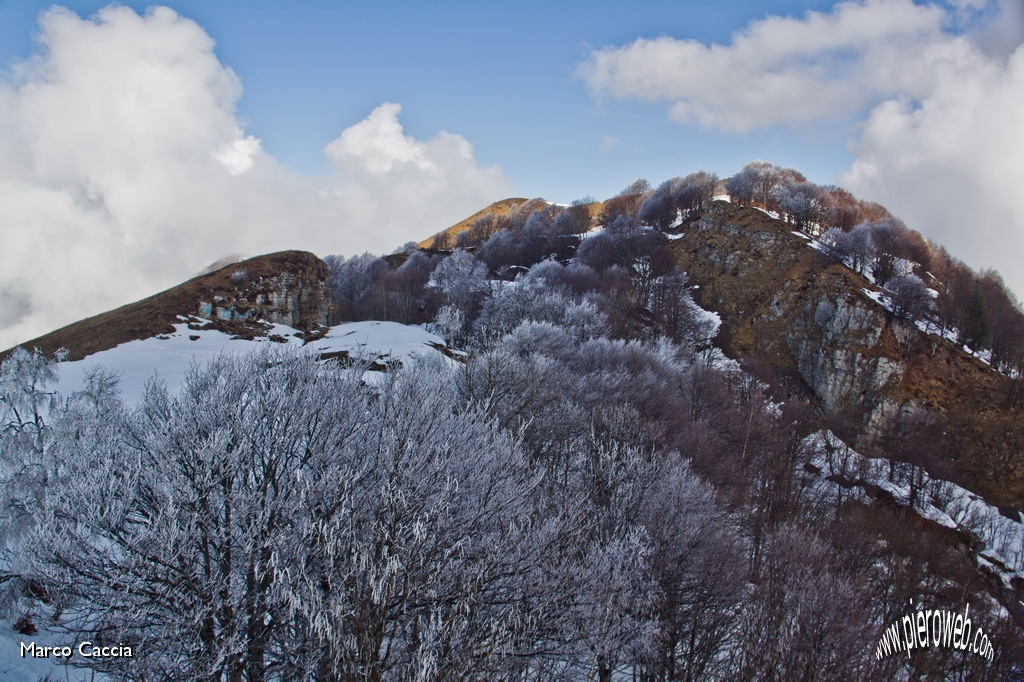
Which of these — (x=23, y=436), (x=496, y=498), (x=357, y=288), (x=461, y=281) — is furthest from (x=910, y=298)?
(x=357, y=288)

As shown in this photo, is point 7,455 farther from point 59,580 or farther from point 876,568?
point 876,568

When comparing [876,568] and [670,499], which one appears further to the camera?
[876,568]

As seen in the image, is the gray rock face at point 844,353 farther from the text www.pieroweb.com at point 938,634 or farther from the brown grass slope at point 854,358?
the text www.pieroweb.com at point 938,634

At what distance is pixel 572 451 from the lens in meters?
27.3

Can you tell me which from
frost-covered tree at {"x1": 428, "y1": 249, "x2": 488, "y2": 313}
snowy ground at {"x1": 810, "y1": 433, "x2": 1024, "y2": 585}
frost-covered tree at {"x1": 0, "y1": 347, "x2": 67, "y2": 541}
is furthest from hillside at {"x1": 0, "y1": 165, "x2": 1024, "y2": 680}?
frost-covered tree at {"x1": 428, "y1": 249, "x2": 488, "y2": 313}

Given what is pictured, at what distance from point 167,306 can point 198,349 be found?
474 inches

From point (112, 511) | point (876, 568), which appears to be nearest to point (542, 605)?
point (112, 511)

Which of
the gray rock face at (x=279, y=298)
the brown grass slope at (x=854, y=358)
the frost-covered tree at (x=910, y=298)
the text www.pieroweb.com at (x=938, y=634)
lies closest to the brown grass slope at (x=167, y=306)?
the gray rock face at (x=279, y=298)

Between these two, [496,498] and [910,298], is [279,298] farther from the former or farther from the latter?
[910,298]

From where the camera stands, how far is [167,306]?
47531 millimetres

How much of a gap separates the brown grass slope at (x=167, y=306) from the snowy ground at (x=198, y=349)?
222 centimetres

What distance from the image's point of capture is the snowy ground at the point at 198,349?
103ft

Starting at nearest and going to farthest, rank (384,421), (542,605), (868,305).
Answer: (542,605) < (384,421) < (868,305)

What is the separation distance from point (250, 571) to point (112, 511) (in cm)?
334
